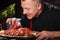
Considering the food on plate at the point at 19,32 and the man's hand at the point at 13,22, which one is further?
the man's hand at the point at 13,22

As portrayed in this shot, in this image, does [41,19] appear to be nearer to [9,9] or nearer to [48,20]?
[48,20]

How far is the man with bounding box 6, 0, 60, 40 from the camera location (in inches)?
43.3

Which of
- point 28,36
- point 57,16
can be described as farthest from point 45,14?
point 28,36

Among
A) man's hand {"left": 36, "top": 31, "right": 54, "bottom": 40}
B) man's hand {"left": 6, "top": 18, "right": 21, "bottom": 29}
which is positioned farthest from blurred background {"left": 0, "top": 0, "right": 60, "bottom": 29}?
man's hand {"left": 36, "top": 31, "right": 54, "bottom": 40}

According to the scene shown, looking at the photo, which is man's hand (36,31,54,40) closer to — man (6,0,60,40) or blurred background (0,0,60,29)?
man (6,0,60,40)

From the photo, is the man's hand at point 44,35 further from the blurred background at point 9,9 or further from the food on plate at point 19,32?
the blurred background at point 9,9

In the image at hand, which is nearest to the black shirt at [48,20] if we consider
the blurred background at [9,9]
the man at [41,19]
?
the man at [41,19]

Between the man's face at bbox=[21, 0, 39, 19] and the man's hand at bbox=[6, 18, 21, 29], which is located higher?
the man's face at bbox=[21, 0, 39, 19]

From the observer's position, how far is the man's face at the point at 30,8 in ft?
3.76

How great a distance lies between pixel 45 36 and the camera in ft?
3.59

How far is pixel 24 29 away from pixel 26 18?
0.25 feet

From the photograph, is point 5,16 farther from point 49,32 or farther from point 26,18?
point 49,32

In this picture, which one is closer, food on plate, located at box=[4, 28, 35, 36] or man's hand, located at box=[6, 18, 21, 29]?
food on plate, located at box=[4, 28, 35, 36]

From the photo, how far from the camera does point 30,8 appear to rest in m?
1.15
